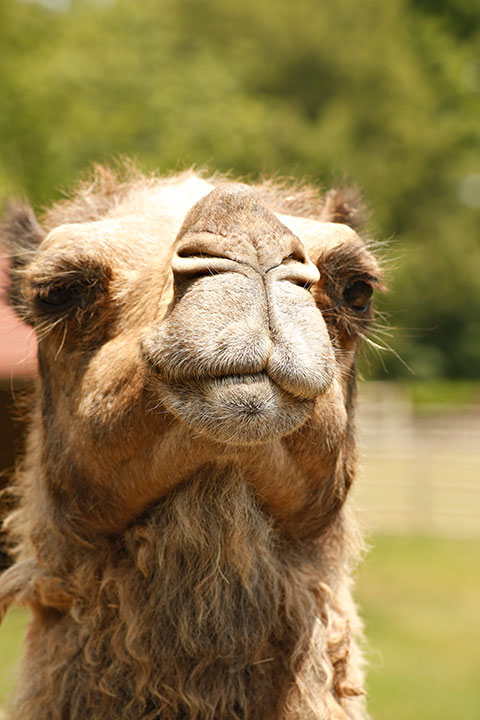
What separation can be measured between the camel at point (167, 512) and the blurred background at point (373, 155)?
19.2 inches

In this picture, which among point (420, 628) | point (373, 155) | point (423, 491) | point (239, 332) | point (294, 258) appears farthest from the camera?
point (373, 155)

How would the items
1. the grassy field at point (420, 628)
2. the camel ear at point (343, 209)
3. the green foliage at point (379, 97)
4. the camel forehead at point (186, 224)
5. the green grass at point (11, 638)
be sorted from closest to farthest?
the camel forehead at point (186, 224), the camel ear at point (343, 209), the grassy field at point (420, 628), the green grass at point (11, 638), the green foliage at point (379, 97)

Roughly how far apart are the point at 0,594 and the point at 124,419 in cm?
83

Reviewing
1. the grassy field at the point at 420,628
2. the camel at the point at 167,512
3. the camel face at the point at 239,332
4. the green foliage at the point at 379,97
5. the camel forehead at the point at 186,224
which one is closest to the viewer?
the camel face at the point at 239,332

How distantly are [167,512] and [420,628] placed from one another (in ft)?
31.2

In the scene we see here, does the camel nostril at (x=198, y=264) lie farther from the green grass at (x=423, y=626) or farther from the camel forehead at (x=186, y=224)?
the green grass at (x=423, y=626)

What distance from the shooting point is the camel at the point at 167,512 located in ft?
8.45

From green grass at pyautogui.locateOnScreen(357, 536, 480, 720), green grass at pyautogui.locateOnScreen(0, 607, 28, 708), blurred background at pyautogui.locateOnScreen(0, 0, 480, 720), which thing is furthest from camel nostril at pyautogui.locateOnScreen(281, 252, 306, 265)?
green grass at pyautogui.locateOnScreen(0, 607, 28, 708)

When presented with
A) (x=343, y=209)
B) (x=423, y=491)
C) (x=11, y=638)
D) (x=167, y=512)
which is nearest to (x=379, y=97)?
(x=423, y=491)

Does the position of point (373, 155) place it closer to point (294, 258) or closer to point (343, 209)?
point (343, 209)

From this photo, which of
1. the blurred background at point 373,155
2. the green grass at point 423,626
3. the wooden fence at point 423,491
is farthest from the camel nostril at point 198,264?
the wooden fence at point 423,491

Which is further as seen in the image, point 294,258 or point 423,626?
point 423,626

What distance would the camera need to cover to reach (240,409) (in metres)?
2.18

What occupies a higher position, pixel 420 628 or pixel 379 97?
pixel 379 97
